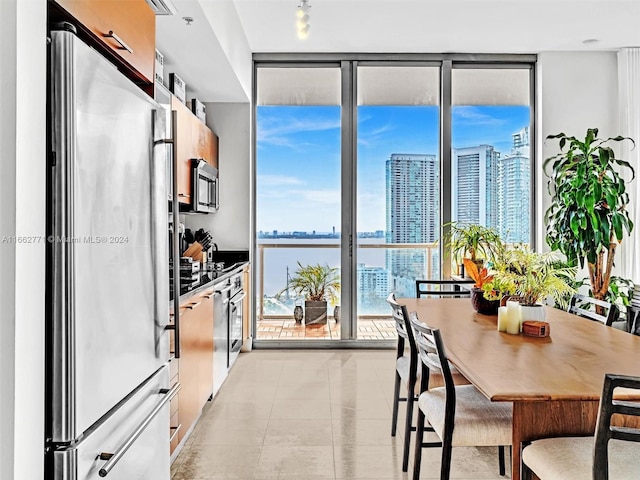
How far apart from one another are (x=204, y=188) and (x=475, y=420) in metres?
2.89

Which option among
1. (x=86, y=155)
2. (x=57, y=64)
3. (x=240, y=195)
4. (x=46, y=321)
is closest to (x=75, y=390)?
(x=46, y=321)

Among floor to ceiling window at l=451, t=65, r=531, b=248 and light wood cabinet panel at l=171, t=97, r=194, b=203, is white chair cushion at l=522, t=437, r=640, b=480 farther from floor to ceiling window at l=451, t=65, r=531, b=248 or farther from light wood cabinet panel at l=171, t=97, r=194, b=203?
floor to ceiling window at l=451, t=65, r=531, b=248

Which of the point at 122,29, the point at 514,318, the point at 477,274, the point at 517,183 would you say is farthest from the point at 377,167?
the point at 122,29

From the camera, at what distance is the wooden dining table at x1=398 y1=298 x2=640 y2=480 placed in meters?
1.63

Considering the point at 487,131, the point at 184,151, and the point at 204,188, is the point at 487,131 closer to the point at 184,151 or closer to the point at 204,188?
the point at 204,188

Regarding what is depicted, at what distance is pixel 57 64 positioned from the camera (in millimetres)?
1221

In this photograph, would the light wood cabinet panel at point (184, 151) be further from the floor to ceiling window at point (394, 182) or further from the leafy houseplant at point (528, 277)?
the leafy houseplant at point (528, 277)

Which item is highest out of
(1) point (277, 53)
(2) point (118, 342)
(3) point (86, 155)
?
(1) point (277, 53)

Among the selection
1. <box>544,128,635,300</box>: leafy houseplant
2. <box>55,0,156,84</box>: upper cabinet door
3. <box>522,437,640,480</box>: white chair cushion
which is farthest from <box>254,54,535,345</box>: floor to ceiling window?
<box>522,437,640,480</box>: white chair cushion

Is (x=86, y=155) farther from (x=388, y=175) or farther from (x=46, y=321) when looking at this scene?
(x=388, y=175)

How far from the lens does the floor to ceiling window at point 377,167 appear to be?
16.9ft

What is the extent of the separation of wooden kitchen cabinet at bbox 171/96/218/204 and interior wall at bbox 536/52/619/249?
323 centimetres

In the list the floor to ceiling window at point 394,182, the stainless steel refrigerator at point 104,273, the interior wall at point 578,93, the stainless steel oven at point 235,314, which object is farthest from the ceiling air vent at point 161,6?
the interior wall at point 578,93

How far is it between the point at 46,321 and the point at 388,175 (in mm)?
4268
